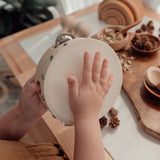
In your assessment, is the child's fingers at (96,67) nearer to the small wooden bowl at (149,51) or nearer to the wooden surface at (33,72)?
the wooden surface at (33,72)

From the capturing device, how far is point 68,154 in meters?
0.50

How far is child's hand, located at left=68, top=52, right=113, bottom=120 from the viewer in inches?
15.8

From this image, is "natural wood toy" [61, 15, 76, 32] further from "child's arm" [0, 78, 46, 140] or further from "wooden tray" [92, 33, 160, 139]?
"child's arm" [0, 78, 46, 140]

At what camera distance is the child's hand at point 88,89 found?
0.40 meters

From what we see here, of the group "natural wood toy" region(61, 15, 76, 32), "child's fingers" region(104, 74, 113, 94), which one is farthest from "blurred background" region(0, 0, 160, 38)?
"child's fingers" region(104, 74, 113, 94)

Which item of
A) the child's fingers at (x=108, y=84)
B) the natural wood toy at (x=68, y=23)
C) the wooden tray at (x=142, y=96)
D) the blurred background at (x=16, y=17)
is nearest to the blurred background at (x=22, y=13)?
the blurred background at (x=16, y=17)

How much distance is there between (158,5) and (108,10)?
271mm

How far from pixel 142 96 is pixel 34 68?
1.23 feet

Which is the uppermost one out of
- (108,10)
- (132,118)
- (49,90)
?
(49,90)

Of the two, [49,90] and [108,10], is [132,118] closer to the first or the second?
[49,90]

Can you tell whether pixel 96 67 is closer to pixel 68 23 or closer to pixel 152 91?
pixel 152 91

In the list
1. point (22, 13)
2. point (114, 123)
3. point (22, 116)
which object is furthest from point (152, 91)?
point (22, 13)

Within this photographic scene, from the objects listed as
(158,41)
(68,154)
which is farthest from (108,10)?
(68,154)

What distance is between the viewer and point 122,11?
85cm
